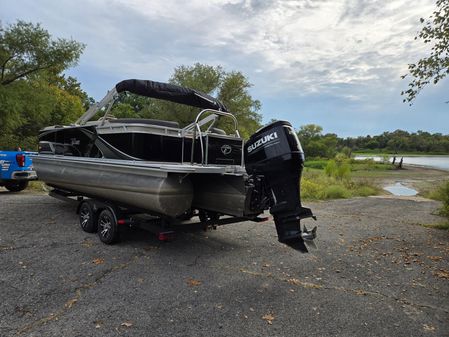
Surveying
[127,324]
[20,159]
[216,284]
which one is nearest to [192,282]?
[216,284]

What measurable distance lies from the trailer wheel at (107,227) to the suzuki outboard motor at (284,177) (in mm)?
2536

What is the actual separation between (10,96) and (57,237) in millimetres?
15125

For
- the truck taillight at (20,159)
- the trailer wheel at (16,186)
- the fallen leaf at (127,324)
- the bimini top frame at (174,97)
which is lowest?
the trailer wheel at (16,186)

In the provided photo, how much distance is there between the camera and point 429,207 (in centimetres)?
1150

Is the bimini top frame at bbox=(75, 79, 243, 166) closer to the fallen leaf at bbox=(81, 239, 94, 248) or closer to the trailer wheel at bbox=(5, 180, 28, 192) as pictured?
the fallen leaf at bbox=(81, 239, 94, 248)

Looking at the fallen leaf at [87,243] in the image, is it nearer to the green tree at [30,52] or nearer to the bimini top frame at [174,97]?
the bimini top frame at [174,97]

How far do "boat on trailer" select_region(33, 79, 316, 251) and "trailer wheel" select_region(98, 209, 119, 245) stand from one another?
15 millimetres

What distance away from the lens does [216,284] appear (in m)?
4.11

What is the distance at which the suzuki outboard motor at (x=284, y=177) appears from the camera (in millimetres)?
3770

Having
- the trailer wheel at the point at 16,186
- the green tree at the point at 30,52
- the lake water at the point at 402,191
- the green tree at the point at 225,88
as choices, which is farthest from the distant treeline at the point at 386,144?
the trailer wheel at the point at 16,186

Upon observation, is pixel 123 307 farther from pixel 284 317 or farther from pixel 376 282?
pixel 376 282

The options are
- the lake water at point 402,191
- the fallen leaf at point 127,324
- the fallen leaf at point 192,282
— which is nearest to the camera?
the fallen leaf at point 127,324

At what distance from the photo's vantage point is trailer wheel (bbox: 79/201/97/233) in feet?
19.4

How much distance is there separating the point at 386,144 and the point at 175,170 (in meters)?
64.1
